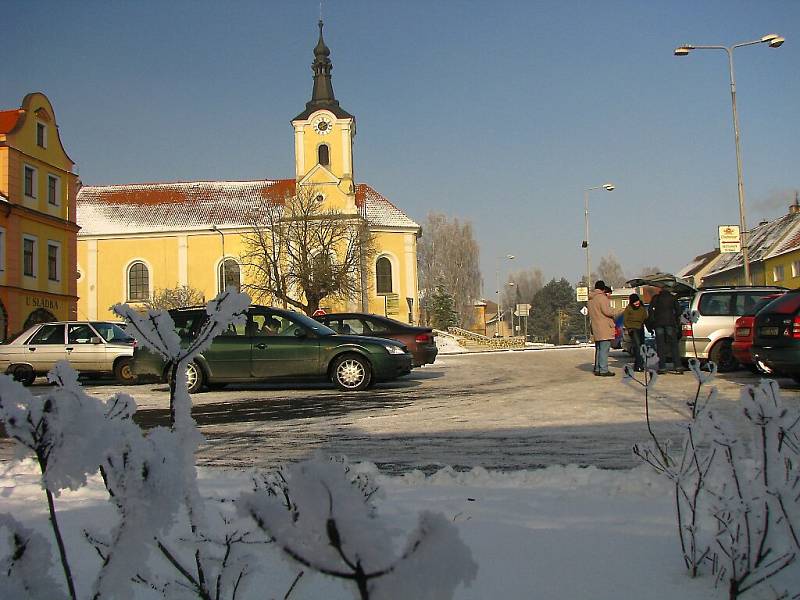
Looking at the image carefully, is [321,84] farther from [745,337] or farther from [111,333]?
[745,337]

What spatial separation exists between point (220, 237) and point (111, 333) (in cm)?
3909

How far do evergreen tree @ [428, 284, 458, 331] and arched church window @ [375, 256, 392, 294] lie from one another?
31.6 feet

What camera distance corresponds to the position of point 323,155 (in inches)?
2298

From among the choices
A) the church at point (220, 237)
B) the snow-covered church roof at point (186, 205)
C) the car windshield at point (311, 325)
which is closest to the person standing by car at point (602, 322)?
the car windshield at point (311, 325)

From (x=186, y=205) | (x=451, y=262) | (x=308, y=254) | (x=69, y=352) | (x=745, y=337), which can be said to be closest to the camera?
(x=745, y=337)

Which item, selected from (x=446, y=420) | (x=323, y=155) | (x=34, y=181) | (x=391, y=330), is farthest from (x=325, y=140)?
(x=446, y=420)

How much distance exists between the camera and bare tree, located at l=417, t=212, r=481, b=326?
246 feet

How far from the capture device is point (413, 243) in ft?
190

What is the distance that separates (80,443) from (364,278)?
49885 millimetres

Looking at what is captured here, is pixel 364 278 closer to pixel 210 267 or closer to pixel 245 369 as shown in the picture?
pixel 210 267

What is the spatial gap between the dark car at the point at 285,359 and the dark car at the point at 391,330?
3.45m

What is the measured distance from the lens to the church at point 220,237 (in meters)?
56.2

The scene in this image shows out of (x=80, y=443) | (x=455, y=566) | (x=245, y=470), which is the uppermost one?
(x=80, y=443)

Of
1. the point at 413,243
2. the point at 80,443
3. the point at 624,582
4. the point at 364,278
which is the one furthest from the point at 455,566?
the point at 413,243
